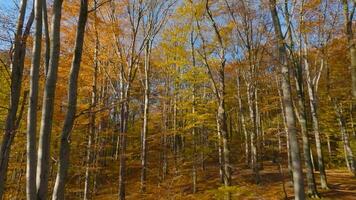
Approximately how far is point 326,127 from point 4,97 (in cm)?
2451

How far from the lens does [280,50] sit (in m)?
9.25

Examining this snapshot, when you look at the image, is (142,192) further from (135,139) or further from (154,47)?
(135,139)

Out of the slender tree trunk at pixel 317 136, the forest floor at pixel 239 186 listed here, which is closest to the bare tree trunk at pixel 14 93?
the forest floor at pixel 239 186

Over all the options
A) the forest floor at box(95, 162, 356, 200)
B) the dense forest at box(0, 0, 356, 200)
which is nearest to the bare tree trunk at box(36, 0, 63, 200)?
the dense forest at box(0, 0, 356, 200)

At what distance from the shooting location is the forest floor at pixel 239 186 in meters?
14.1

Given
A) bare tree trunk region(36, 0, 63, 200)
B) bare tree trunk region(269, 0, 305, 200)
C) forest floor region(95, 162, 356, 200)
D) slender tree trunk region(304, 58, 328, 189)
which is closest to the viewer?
bare tree trunk region(36, 0, 63, 200)

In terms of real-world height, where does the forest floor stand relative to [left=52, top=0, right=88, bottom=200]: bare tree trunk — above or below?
below

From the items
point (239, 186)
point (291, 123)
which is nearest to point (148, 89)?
point (239, 186)

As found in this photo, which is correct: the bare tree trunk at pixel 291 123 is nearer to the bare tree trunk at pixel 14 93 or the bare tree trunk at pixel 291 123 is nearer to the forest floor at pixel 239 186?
the forest floor at pixel 239 186

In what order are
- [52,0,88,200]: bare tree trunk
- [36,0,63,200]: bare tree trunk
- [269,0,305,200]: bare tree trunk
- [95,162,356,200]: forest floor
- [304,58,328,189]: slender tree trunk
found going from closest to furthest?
[52,0,88,200]: bare tree trunk
[36,0,63,200]: bare tree trunk
[269,0,305,200]: bare tree trunk
[95,162,356,200]: forest floor
[304,58,328,189]: slender tree trunk

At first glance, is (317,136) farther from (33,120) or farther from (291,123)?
(33,120)

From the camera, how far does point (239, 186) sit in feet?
46.3

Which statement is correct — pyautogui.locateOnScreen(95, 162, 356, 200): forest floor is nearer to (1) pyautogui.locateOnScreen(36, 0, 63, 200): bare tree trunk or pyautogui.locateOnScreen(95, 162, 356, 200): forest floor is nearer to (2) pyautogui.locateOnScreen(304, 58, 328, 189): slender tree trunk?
(2) pyautogui.locateOnScreen(304, 58, 328, 189): slender tree trunk

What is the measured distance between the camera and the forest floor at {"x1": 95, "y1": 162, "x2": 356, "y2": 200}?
14.1 metres
